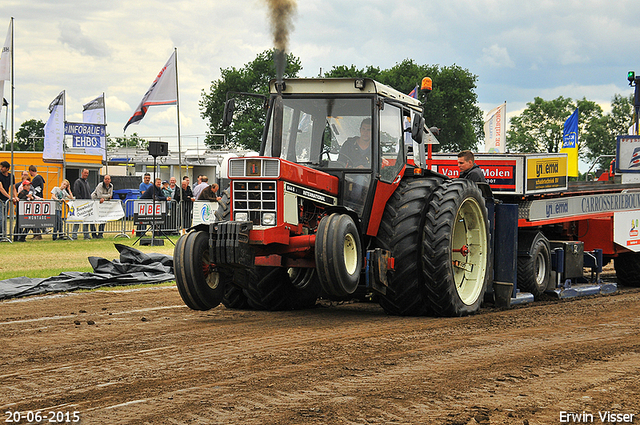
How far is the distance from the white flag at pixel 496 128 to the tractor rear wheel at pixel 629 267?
42.7ft

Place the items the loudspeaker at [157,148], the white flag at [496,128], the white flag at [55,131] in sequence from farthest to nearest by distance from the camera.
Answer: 1. the white flag at [496,128]
2. the white flag at [55,131]
3. the loudspeaker at [157,148]

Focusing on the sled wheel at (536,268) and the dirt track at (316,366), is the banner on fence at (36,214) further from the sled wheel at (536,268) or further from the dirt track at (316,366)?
the sled wheel at (536,268)

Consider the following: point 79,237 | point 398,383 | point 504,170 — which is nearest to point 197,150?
point 79,237

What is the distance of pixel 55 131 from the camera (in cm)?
2306

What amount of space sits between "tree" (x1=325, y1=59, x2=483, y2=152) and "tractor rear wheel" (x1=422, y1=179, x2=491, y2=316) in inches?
2156

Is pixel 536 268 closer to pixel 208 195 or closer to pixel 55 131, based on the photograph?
pixel 208 195

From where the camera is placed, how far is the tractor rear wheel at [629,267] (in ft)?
41.8

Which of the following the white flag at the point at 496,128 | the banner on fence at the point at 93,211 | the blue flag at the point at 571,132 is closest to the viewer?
the banner on fence at the point at 93,211

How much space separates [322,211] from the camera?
7.85 metres

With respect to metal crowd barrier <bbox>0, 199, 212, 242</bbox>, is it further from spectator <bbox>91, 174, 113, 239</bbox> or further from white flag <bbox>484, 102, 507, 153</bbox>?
white flag <bbox>484, 102, 507, 153</bbox>

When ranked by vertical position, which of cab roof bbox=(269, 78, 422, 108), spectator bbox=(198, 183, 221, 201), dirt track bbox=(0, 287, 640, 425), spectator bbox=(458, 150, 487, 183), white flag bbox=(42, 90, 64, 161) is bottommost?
dirt track bbox=(0, 287, 640, 425)

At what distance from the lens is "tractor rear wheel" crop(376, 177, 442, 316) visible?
25.6 feet

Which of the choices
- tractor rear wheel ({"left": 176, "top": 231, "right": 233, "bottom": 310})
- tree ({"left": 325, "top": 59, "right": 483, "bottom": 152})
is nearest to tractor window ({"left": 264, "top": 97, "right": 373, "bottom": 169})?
tractor rear wheel ({"left": 176, "top": 231, "right": 233, "bottom": 310})

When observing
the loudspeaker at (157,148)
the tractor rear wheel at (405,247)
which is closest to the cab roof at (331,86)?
the tractor rear wheel at (405,247)
